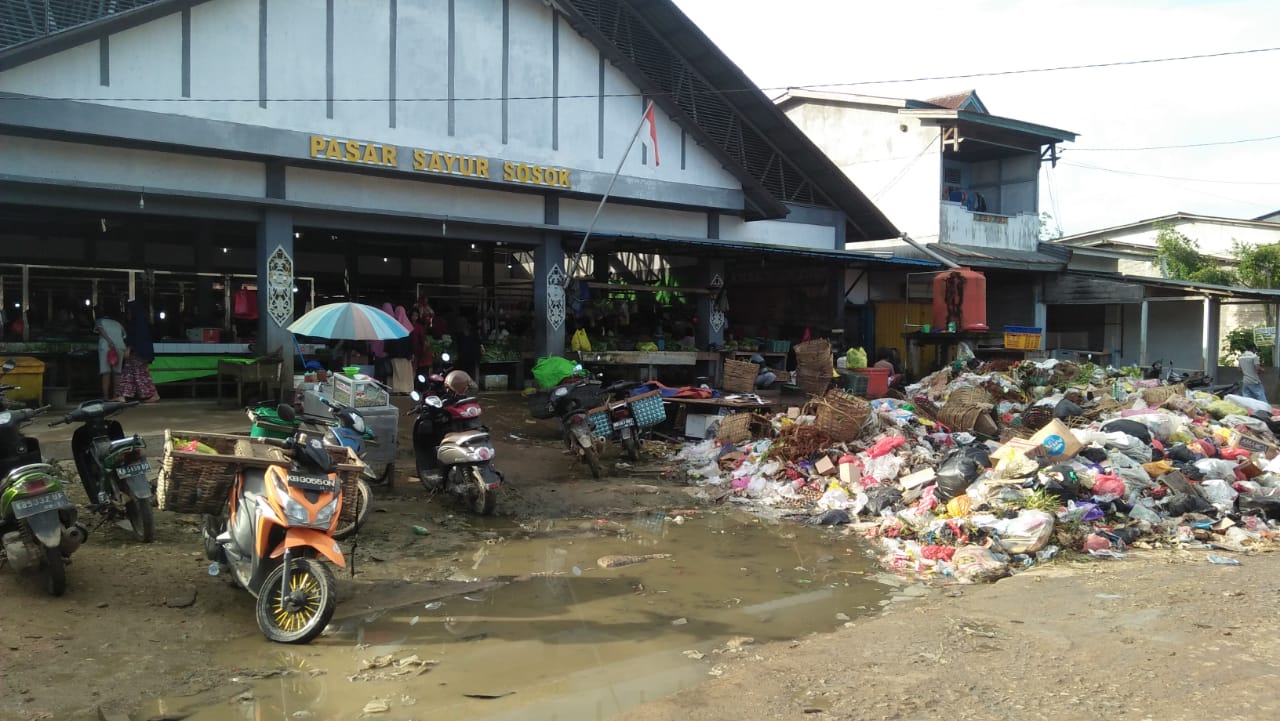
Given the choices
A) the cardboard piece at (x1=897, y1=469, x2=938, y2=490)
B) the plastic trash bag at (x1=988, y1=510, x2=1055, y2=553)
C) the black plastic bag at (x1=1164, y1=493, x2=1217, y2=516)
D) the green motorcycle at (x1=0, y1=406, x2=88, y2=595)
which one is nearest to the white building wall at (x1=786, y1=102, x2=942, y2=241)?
the black plastic bag at (x1=1164, y1=493, x2=1217, y2=516)

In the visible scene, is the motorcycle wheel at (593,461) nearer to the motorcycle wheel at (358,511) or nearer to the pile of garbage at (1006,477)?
the pile of garbage at (1006,477)

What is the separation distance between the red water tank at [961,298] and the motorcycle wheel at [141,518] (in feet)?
52.8

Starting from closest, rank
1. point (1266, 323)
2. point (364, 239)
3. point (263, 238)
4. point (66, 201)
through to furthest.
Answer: point (66, 201)
point (263, 238)
point (364, 239)
point (1266, 323)

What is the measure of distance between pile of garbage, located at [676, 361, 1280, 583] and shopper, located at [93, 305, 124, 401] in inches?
310

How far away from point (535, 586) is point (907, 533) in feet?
11.4

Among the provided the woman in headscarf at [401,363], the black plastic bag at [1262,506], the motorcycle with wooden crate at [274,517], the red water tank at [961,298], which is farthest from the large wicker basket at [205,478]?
the red water tank at [961,298]

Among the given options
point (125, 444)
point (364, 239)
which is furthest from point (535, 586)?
point (364, 239)

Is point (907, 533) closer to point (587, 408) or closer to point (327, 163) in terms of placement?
point (587, 408)

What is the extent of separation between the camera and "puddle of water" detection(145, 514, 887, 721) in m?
4.08

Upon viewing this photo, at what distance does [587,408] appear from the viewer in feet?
35.4

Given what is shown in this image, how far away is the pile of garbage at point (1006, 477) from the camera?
7.25m

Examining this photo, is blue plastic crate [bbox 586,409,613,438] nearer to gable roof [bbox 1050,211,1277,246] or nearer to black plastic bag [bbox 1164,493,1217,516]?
black plastic bag [bbox 1164,493,1217,516]

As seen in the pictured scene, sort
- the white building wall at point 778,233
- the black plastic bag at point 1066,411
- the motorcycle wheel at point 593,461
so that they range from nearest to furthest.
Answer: the motorcycle wheel at point 593,461 < the black plastic bag at point 1066,411 < the white building wall at point 778,233

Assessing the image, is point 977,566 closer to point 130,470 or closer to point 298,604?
point 298,604
